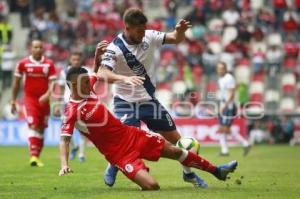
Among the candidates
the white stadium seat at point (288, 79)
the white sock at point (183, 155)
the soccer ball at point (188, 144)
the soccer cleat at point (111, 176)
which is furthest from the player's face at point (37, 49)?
the white stadium seat at point (288, 79)

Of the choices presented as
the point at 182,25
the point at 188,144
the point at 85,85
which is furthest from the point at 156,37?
the point at 188,144

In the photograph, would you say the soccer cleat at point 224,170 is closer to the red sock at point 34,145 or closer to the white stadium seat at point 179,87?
the red sock at point 34,145

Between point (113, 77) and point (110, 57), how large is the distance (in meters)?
0.66

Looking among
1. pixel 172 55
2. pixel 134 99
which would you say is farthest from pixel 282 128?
pixel 134 99

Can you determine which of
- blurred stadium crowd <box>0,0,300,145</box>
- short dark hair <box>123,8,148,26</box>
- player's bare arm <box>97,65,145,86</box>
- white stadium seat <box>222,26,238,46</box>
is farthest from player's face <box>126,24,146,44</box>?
white stadium seat <box>222,26,238,46</box>

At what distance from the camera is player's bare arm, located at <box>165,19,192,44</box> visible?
1183cm

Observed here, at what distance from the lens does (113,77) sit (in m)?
11.2

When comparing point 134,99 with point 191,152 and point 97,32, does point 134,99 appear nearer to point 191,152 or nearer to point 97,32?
point 191,152

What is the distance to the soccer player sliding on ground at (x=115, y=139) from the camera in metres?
11.3

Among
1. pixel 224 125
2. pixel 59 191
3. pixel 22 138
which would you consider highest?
pixel 59 191

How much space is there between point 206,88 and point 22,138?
7796 millimetres

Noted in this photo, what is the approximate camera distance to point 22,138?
30.0m

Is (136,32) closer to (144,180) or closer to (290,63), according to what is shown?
(144,180)

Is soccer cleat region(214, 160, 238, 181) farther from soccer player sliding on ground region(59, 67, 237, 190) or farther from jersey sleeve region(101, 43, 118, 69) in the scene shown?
jersey sleeve region(101, 43, 118, 69)
